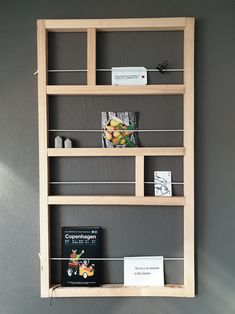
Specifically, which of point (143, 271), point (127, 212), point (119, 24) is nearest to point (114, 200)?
point (127, 212)

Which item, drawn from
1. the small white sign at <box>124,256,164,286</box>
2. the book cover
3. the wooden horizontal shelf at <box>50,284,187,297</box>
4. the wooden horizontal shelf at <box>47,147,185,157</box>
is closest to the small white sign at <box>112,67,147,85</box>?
the wooden horizontal shelf at <box>47,147,185,157</box>

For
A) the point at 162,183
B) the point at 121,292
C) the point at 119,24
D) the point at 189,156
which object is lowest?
the point at 121,292

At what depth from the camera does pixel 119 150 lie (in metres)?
1.37

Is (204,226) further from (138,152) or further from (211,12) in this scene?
(211,12)

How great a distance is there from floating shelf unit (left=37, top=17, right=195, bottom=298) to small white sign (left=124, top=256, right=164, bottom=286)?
0.03 meters

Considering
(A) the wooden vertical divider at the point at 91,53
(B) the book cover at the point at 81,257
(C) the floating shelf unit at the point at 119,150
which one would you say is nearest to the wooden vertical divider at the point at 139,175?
(C) the floating shelf unit at the point at 119,150

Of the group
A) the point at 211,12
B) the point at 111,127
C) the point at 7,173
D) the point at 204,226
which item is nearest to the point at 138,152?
the point at 111,127

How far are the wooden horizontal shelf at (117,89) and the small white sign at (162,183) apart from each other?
0.34 m

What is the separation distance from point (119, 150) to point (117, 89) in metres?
0.26

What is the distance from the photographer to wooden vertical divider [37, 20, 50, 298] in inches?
54.7

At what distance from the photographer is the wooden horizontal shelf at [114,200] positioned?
1369 mm

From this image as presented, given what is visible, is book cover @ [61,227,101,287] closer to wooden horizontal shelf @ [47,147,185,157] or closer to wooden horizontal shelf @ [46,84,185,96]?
wooden horizontal shelf @ [47,147,185,157]

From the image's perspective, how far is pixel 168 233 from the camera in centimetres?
143

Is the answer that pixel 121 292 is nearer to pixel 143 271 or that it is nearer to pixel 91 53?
pixel 143 271
